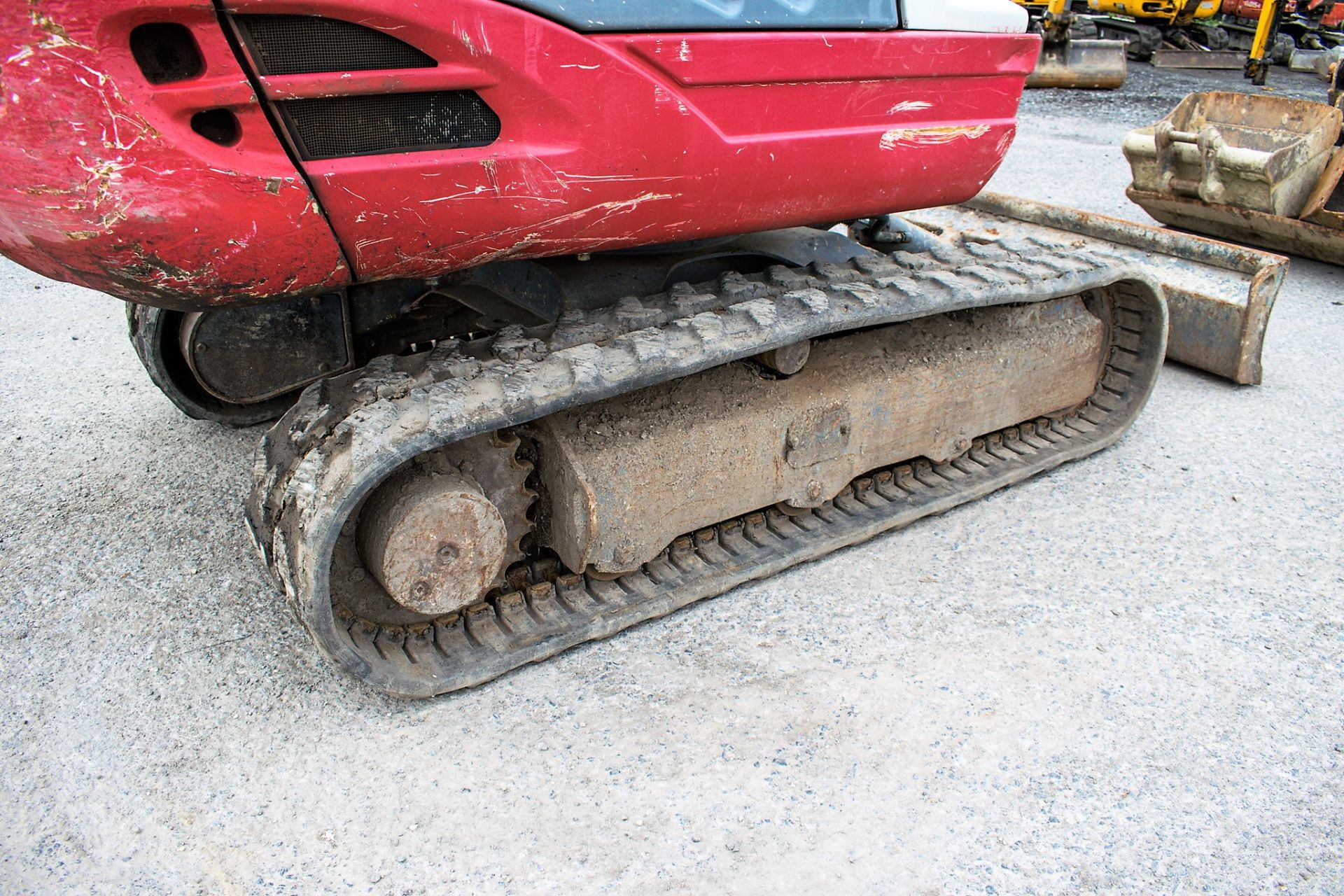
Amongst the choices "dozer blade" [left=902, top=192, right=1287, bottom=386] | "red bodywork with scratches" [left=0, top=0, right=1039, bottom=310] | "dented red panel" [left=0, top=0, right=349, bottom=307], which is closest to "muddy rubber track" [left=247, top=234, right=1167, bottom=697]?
"red bodywork with scratches" [left=0, top=0, right=1039, bottom=310]

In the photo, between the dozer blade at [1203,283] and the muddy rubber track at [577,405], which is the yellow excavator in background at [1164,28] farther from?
the muddy rubber track at [577,405]

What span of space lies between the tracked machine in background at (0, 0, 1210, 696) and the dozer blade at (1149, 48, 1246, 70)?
10003mm

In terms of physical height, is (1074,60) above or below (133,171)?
below

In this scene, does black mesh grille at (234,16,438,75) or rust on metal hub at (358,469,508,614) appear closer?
black mesh grille at (234,16,438,75)

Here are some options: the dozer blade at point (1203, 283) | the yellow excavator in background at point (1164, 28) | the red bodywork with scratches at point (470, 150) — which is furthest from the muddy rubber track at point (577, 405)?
the yellow excavator in background at point (1164, 28)

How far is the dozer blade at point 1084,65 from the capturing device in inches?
358

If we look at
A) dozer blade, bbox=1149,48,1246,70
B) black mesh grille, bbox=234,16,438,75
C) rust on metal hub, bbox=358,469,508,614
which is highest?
black mesh grille, bbox=234,16,438,75

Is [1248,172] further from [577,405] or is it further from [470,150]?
[470,150]

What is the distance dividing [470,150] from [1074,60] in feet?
30.5

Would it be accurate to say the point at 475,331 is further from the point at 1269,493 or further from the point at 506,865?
the point at 1269,493

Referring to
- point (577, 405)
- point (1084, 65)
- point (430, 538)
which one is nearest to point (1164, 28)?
point (1084, 65)

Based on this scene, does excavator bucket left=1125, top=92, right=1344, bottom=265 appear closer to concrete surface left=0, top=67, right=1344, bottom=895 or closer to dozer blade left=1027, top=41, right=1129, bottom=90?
concrete surface left=0, top=67, right=1344, bottom=895

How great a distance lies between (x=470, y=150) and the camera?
1532 millimetres

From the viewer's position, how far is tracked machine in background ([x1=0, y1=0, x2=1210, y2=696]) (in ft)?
4.40
